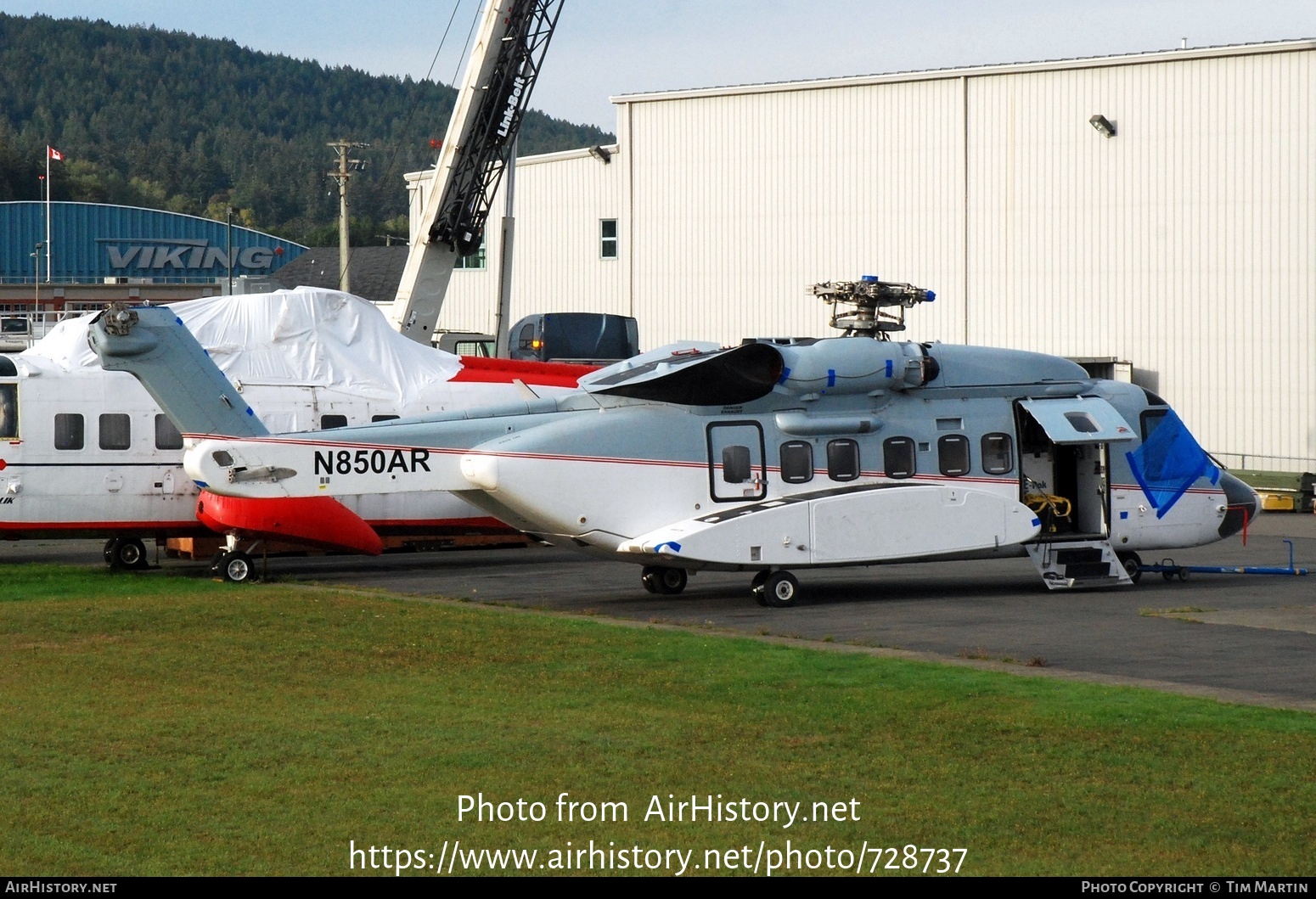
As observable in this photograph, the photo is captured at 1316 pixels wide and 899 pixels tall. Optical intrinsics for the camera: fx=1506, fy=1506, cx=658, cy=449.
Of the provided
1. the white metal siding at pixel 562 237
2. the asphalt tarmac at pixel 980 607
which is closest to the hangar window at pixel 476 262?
the white metal siding at pixel 562 237

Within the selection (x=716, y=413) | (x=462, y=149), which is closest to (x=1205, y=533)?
(x=716, y=413)

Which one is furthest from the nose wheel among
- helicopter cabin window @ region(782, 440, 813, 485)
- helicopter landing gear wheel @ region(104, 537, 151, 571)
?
helicopter landing gear wheel @ region(104, 537, 151, 571)

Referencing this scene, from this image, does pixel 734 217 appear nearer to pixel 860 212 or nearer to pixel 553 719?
pixel 860 212

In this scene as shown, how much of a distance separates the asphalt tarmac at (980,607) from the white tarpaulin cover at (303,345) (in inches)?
116

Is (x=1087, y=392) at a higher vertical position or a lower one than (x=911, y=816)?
higher

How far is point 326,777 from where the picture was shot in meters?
9.27

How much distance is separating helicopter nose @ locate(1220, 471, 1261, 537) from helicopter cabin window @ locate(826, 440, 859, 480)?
558 cm

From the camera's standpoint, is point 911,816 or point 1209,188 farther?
point 1209,188

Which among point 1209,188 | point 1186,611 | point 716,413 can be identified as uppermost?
point 1209,188

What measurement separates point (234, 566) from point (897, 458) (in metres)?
9.21

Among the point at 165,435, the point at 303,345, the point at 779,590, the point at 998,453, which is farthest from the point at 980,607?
the point at 165,435

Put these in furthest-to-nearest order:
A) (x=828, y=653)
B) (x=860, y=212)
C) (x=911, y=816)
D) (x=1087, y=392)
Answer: (x=860, y=212) → (x=1087, y=392) → (x=828, y=653) → (x=911, y=816)

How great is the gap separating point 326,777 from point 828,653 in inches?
241

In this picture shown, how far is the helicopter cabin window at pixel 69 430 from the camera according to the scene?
69.2 ft
